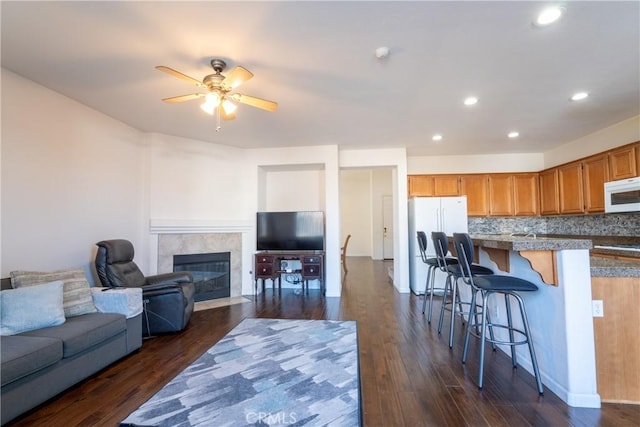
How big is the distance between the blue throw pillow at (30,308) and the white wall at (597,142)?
259 inches

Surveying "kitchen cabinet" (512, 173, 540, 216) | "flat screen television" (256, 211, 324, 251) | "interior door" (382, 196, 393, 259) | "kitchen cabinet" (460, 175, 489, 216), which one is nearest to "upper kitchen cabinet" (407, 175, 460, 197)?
"kitchen cabinet" (460, 175, 489, 216)

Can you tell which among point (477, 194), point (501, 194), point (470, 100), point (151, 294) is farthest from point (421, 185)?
point (151, 294)

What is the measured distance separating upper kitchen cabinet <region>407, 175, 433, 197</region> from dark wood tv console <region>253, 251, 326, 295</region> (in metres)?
2.26

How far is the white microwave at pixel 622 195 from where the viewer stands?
3.28 meters

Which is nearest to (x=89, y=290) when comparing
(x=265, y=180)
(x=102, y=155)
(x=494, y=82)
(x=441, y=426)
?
(x=102, y=155)

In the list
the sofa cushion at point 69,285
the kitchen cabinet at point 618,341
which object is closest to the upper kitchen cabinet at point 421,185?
the kitchen cabinet at point 618,341

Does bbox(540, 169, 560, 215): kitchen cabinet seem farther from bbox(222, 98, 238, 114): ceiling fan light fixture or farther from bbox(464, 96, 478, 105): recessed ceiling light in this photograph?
bbox(222, 98, 238, 114): ceiling fan light fixture

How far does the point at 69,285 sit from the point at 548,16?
13.9 ft

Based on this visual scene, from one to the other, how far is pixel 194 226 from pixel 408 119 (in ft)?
11.9

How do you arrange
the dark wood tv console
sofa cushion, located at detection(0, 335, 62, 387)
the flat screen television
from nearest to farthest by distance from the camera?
sofa cushion, located at detection(0, 335, 62, 387) < the dark wood tv console < the flat screen television

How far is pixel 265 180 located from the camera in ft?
17.9

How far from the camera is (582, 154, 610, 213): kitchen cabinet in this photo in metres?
3.86

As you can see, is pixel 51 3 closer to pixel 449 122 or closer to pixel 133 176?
pixel 133 176

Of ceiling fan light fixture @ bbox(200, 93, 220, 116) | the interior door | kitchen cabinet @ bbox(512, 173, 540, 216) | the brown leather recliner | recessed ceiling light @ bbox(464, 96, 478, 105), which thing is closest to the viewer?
ceiling fan light fixture @ bbox(200, 93, 220, 116)
